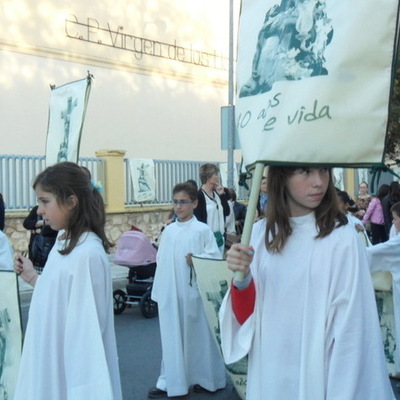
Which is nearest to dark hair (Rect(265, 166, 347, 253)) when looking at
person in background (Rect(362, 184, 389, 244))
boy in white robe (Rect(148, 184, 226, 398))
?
boy in white robe (Rect(148, 184, 226, 398))

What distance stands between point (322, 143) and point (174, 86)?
1975cm

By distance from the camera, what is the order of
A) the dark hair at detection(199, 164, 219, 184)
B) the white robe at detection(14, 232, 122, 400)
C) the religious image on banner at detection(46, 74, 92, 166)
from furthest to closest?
the dark hair at detection(199, 164, 219, 184)
the religious image on banner at detection(46, 74, 92, 166)
the white robe at detection(14, 232, 122, 400)

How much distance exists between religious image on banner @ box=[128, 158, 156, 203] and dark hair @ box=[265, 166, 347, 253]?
1430 cm

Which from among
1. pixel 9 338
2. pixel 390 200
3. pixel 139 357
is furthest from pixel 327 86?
pixel 390 200

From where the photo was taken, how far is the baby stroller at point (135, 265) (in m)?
9.70

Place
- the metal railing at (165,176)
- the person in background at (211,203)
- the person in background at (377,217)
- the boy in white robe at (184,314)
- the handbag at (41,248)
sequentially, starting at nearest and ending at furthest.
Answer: the boy in white robe at (184,314)
the handbag at (41,248)
the person in background at (211,203)
the person in background at (377,217)
the metal railing at (165,176)

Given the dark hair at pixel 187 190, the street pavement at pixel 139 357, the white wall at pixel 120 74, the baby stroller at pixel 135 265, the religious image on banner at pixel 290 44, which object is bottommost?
the street pavement at pixel 139 357

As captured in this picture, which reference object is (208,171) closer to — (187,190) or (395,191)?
(187,190)

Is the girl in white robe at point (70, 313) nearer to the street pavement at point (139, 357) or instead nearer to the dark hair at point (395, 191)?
the street pavement at point (139, 357)

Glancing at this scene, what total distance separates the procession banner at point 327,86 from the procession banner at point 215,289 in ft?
7.84

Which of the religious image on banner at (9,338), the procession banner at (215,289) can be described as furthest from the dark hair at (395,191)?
the religious image on banner at (9,338)

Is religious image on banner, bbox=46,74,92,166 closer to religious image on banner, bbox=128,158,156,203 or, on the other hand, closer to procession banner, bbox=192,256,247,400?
procession banner, bbox=192,256,247,400

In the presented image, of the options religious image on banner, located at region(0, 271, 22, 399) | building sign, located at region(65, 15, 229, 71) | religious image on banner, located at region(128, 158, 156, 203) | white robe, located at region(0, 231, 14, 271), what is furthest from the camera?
building sign, located at region(65, 15, 229, 71)

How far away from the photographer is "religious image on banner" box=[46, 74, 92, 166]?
5.97 metres
